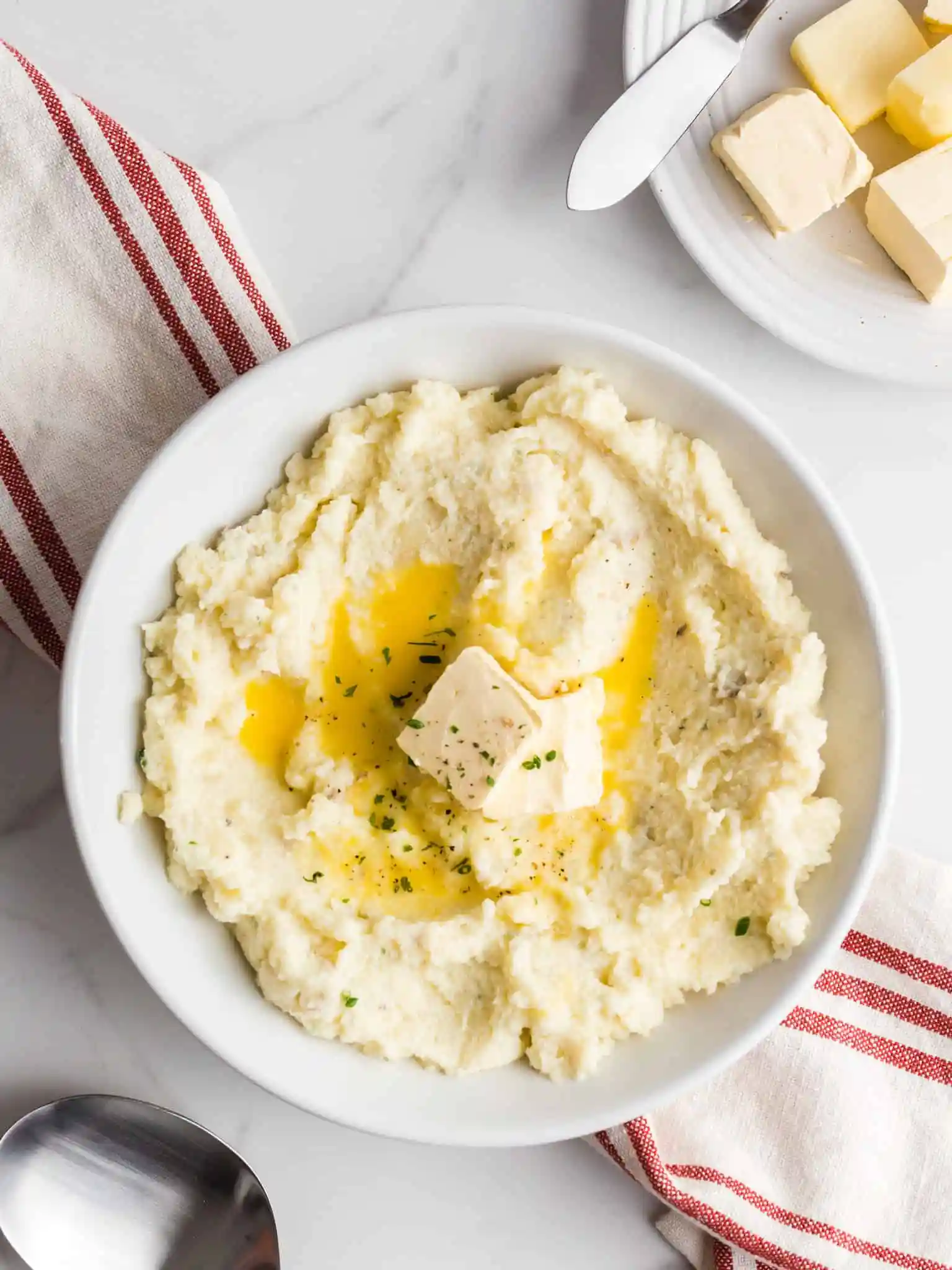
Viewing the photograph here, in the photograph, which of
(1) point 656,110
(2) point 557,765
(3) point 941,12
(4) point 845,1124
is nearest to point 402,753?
(2) point 557,765

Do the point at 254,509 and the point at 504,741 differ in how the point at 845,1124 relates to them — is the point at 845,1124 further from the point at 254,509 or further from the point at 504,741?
the point at 254,509

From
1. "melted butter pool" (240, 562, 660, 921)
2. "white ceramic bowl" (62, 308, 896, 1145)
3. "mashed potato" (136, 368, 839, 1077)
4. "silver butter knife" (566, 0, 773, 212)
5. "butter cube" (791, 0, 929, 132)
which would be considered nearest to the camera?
"white ceramic bowl" (62, 308, 896, 1145)

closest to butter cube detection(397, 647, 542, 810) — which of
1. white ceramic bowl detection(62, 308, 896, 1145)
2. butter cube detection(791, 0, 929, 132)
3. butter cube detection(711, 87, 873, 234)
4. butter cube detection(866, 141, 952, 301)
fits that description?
white ceramic bowl detection(62, 308, 896, 1145)

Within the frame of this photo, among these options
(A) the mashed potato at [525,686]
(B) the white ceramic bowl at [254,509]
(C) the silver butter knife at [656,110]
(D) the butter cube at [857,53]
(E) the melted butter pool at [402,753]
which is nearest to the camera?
(B) the white ceramic bowl at [254,509]

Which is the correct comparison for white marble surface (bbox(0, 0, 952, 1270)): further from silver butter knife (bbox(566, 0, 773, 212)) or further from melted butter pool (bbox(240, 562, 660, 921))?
melted butter pool (bbox(240, 562, 660, 921))

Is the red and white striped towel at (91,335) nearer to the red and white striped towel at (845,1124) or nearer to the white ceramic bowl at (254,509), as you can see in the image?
the white ceramic bowl at (254,509)

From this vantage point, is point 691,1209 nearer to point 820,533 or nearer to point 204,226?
point 820,533

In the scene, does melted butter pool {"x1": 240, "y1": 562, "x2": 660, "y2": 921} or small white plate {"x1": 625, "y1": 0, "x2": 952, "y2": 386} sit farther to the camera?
small white plate {"x1": 625, "y1": 0, "x2": 952, "y2": 386}

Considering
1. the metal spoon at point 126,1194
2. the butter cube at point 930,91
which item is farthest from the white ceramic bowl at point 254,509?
the butter cube at point 930,91
